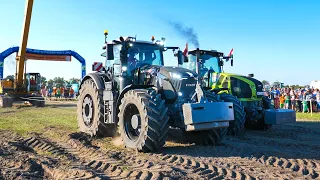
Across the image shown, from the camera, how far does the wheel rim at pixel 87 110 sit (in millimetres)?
8742

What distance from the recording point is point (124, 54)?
25.7 ft

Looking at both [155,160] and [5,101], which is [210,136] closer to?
[155,160]

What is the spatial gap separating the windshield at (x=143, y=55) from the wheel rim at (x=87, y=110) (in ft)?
5.73

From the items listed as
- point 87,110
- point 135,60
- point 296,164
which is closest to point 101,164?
point 135,60

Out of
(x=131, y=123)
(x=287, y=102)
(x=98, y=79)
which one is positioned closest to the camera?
(x=131, y=123)

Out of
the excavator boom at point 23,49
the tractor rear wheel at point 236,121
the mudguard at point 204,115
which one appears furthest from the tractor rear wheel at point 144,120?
the excavator boom at point 23,49

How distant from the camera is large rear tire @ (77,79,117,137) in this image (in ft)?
27.0

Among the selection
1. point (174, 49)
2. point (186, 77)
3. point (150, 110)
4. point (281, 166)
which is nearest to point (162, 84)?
point (186, 77)

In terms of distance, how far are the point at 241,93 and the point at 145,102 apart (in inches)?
219

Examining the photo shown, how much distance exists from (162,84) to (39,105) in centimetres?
1574

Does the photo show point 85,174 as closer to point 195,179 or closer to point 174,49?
point 195,179

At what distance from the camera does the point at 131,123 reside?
694 cm

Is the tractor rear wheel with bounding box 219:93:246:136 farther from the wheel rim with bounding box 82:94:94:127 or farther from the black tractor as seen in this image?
the wheel rim with bounding box 82:94:94:127

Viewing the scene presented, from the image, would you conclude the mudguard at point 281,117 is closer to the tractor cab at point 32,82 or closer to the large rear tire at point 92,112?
the large rear tire at point 92,112
